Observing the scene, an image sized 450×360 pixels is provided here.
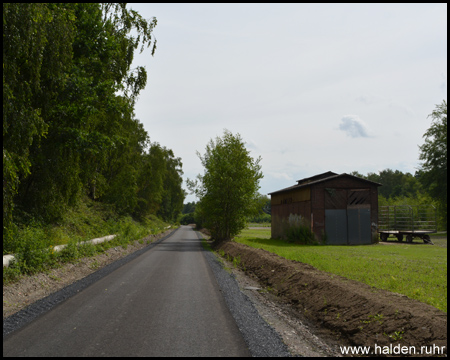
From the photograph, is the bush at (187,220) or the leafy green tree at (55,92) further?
the bush at (187,220)

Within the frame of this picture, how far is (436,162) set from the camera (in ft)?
151

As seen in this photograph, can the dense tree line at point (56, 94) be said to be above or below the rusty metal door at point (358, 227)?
above

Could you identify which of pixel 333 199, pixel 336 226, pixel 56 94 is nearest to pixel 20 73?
pixel 56 94

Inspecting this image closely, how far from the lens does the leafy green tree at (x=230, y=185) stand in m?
28.1

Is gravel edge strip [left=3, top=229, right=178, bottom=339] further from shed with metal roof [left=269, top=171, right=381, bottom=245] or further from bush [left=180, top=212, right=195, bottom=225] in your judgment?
bush [left=180, top=212, right=195, bottom=225]

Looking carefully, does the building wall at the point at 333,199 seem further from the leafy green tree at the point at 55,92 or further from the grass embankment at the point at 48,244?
the leafy green tree at the point at 55,92

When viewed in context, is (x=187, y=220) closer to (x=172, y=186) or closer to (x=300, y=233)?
(x=172, y=186)

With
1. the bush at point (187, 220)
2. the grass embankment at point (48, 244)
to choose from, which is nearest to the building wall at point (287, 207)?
the grass embankment at point (48, 244)

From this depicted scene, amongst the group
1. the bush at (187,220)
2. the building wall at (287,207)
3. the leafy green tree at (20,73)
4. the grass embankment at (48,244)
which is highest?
the leafy green tree at (20,73)

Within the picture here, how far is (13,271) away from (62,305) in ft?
9.11

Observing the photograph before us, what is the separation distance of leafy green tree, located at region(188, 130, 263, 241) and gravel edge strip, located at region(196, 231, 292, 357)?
60.1 feet

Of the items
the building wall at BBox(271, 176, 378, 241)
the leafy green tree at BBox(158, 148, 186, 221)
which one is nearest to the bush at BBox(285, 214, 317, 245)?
the building wall at BBox(271, 176, 378, 241)

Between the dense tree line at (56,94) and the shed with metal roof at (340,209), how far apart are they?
1611cm

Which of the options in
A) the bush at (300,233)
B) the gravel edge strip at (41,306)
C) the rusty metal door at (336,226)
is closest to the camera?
the gravel edge strip at (41,306)
